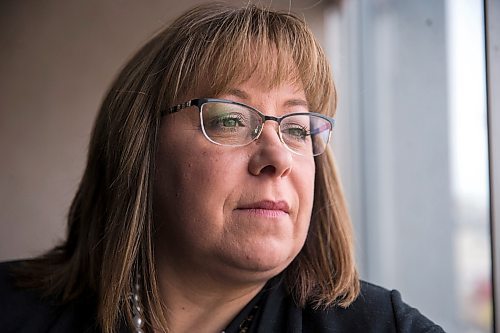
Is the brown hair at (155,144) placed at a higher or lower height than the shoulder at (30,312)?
higher

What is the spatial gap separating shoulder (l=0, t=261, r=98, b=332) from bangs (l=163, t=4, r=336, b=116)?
0.58 metres

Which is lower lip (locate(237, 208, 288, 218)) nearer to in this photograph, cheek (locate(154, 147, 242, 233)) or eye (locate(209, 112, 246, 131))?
cheek (locate(154, 147, 242, 233))

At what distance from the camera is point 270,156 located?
982 millimetres

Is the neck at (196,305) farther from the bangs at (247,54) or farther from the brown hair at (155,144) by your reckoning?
the bangs at (247,54)

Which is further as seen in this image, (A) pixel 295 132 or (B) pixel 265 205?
(A) pixel 295 132

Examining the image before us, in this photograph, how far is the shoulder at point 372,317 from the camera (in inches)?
40.8

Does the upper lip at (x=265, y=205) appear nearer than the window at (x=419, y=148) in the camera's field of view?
Yes

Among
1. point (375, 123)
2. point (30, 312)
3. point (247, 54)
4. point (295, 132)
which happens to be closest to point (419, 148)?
point (375, 123)

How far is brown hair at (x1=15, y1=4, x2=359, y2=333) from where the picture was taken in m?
1.08

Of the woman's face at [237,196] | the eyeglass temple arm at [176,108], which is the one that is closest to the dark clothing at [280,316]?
the woman's face at [237,196]

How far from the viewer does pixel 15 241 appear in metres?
2.37

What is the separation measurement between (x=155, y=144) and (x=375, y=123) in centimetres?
116

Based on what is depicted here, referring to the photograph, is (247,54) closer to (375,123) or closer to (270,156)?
(270,156)

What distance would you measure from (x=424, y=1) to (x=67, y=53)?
164 centimetres
